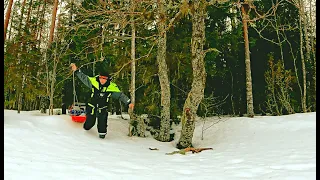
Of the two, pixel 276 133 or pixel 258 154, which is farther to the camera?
pixel 276 133

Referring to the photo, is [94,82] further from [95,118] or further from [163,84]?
[163,84]

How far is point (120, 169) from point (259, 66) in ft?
32.5

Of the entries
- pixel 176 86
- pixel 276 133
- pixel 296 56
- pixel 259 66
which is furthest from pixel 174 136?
pixel 296 56

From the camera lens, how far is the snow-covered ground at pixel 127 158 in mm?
3412

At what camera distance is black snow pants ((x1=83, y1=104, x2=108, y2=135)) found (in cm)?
650

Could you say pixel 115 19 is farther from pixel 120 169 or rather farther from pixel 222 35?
pixel 222 35

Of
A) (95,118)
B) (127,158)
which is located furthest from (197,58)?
(127,158)

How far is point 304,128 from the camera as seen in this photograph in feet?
22.7

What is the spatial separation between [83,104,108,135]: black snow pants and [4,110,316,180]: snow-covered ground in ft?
0.49

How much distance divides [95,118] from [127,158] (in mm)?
2117

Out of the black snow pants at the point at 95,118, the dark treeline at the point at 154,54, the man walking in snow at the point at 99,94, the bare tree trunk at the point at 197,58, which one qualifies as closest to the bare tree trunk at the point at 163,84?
the dark treeline at the point at 154,54

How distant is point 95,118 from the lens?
6.61 metres

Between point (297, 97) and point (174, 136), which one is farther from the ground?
point (297, 97)

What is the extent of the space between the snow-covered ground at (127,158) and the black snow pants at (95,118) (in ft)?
0.49
